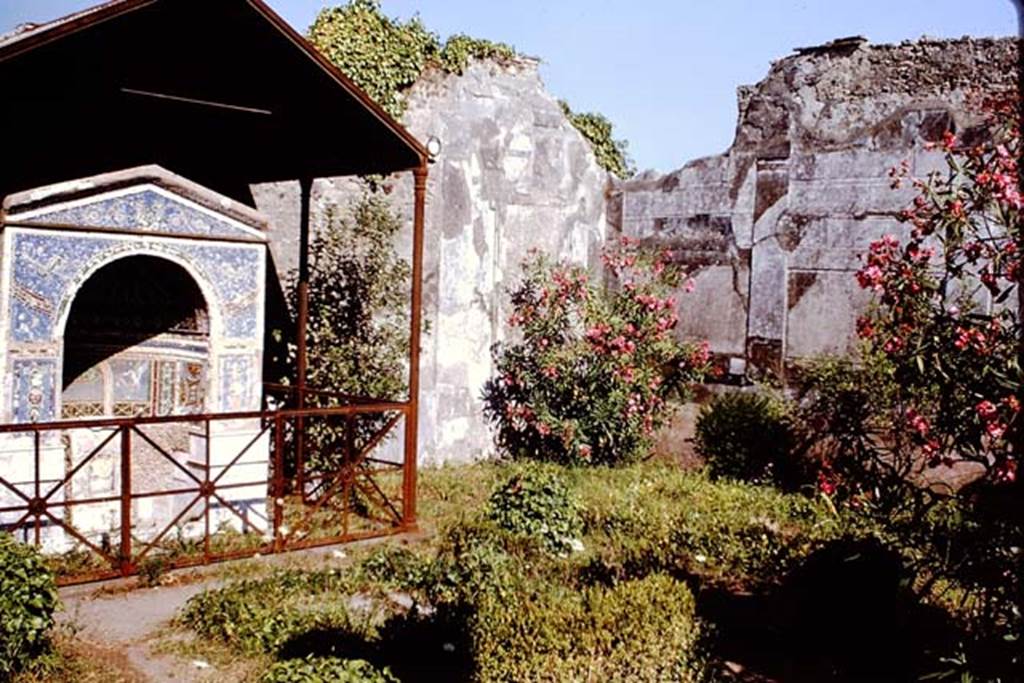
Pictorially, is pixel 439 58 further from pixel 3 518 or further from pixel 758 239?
pixel 3 518

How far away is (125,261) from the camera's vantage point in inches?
355

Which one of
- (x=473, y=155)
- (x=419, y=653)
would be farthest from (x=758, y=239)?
(x=419, y=653)

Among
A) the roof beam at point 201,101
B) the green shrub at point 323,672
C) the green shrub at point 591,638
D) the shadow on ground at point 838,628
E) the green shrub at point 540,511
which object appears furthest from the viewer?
the green shrub at point 540,511

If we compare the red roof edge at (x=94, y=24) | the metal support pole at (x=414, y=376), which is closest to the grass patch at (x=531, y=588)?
the metal support pole at (x=414, y=376)

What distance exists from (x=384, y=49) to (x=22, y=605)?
787 cm

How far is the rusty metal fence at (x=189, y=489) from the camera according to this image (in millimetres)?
7352

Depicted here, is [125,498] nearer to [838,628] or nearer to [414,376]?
[414,376]

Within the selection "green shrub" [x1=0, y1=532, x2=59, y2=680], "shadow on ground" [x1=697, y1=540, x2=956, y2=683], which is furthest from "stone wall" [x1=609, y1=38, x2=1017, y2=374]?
"green shrub" [x1=0, y1=532, x2=59, y2=680]

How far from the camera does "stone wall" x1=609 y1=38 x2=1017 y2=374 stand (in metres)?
11.0

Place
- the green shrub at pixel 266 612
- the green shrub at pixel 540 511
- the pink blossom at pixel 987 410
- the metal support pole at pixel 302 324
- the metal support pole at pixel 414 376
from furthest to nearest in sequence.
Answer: the metal support pole at pixel 302 324 < the metal support pole at pixel 414 376 < the green shrub at pixel 540 511 < the green shrub at pixel 266 612 < the pink blossom at pixel 987 410

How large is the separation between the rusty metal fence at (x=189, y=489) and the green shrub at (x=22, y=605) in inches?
53.9

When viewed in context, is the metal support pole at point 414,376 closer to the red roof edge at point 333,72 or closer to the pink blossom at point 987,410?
the red roof edge at point 333,72

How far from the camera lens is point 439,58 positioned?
12.0 meters

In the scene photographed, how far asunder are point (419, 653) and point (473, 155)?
7.41 meters
